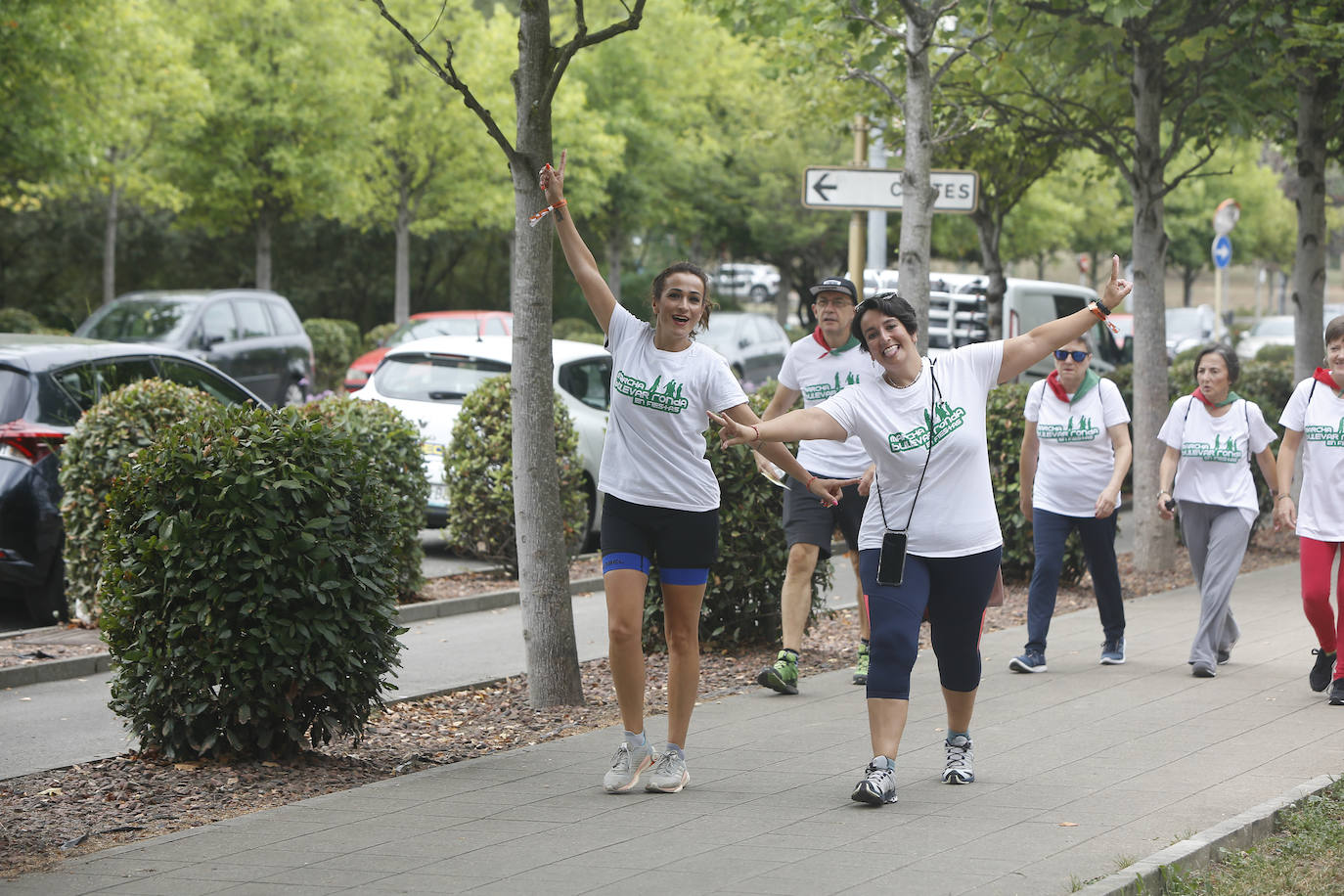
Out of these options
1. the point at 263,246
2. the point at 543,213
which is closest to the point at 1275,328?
the point at 263,246

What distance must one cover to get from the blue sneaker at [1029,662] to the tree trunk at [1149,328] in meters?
4.53

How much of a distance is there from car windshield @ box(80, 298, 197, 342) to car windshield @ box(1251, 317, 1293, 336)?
3394cm

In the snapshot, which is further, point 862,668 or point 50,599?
point 50,599

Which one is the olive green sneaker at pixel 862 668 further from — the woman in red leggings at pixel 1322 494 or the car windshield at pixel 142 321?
the car windshield at pixel 142 321

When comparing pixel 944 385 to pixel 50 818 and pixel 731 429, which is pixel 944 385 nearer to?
pixel 731 429

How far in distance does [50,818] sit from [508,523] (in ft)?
19.5

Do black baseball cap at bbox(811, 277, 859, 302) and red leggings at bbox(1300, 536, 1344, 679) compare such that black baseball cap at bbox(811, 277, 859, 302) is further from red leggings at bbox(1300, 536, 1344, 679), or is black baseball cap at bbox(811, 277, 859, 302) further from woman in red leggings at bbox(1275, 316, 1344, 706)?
red leggings at bbox(1300, 536, 1344, 679)

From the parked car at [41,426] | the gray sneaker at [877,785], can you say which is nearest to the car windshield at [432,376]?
the parked car at [41,426]

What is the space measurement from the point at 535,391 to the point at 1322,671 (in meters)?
4.16

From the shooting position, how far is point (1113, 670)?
8.20 metres

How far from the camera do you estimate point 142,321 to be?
716 inches

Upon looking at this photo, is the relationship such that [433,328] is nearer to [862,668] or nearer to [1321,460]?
[862,668]

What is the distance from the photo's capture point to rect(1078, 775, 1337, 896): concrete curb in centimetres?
435

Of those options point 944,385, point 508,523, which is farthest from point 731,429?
point 508,523
